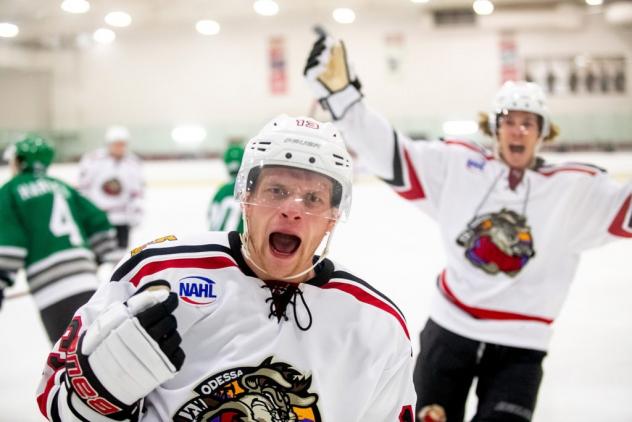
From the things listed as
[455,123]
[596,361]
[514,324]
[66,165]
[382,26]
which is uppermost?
[382,26]

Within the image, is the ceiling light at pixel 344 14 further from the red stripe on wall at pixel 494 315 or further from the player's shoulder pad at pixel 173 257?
the player's shoulder pad at pixel 173 257

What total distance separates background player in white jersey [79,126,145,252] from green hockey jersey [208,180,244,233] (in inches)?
126

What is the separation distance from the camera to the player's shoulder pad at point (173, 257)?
45.4 inches

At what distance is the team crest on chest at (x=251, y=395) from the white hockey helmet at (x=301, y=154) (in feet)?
1.00

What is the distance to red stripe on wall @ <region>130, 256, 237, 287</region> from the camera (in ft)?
3.77

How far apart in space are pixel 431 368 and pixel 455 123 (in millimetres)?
10519

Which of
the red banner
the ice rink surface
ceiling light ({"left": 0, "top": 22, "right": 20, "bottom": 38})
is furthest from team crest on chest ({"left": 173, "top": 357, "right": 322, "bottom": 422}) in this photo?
ceiling light ({"left": 0, "top": 22, "right": 20, "bottom": 38})

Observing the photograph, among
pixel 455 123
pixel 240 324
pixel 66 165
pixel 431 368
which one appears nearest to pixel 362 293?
pixel 240 324

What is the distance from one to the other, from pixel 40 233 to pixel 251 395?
192cm

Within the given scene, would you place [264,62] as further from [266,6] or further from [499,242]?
[499,242]

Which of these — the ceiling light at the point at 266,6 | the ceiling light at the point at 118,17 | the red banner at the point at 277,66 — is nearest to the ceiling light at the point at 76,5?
the ceiling light at the point at 118,17

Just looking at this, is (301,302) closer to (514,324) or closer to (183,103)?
(514,324)

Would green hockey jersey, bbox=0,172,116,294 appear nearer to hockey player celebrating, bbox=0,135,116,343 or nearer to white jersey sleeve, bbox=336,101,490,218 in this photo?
hockey player celebrating, bbox=0,135,116,343

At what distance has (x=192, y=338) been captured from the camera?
1.12 m
